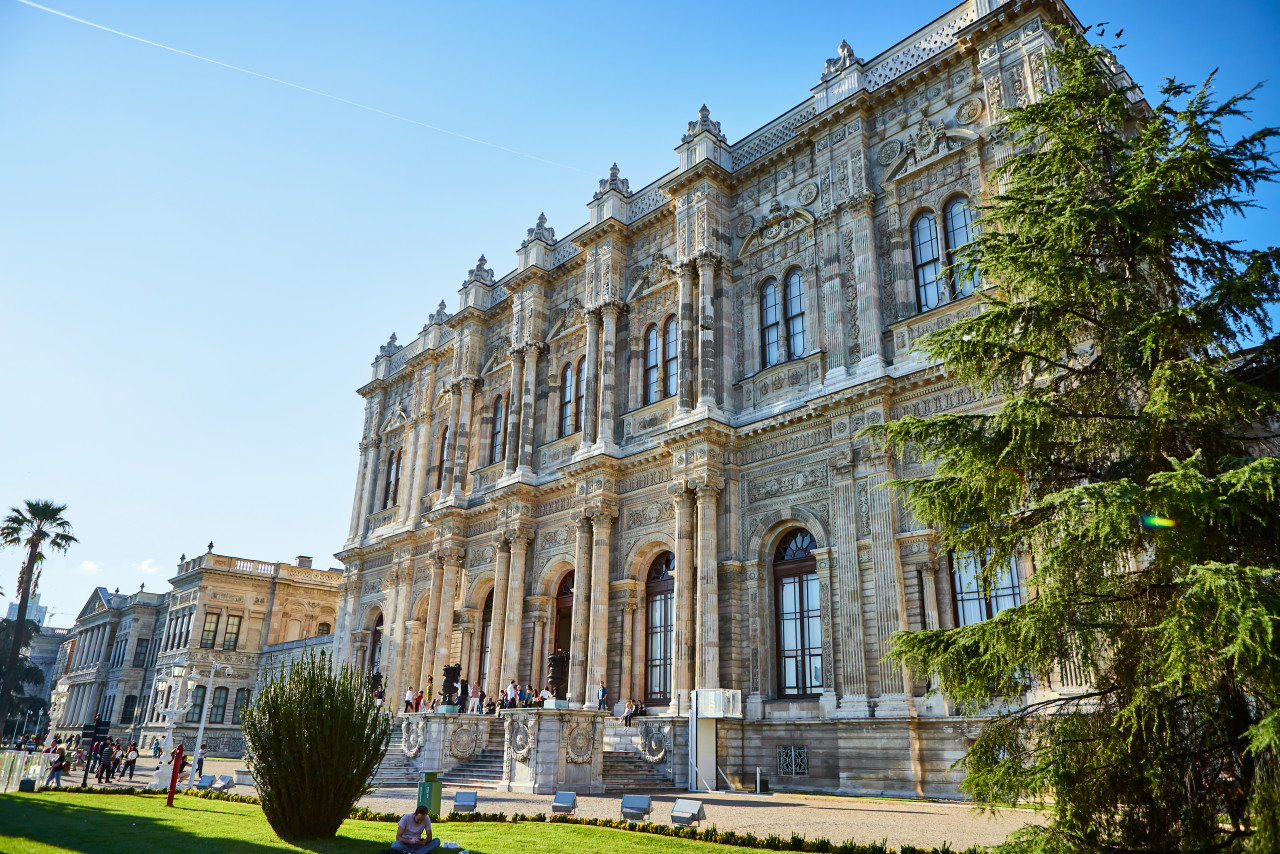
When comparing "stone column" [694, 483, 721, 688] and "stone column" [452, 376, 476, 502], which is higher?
"stone column" [452, 376, 476, 502]

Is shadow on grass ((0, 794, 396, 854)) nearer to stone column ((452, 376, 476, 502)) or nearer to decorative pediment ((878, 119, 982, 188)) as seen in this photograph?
stone column ((452, 376, 476, 502))

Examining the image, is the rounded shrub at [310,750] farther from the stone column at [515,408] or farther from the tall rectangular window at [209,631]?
the tall rectangular window at [209,631]

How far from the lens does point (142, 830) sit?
11.6 meters

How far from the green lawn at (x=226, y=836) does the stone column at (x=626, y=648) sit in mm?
10400

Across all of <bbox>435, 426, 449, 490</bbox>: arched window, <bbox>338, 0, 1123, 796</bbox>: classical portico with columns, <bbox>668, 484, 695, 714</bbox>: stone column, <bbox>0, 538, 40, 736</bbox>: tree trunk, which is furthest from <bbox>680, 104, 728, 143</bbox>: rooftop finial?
<bbox>0, 538, 40, 736</bbox>: tree trunk

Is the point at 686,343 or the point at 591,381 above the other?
the point at 591,381

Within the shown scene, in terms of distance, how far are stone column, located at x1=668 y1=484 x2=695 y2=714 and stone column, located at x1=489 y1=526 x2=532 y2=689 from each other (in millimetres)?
5976

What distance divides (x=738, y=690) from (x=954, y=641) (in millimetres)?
12414

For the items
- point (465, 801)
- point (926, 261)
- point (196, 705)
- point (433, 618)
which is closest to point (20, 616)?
point (196, 705)

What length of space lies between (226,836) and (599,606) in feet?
44.1

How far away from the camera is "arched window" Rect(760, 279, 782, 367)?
22719 mm

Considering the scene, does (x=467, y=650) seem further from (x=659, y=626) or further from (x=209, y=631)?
(x=209, y=631)

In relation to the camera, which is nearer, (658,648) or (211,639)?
(658,648)

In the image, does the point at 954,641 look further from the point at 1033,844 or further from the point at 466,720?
the point at 466,720
